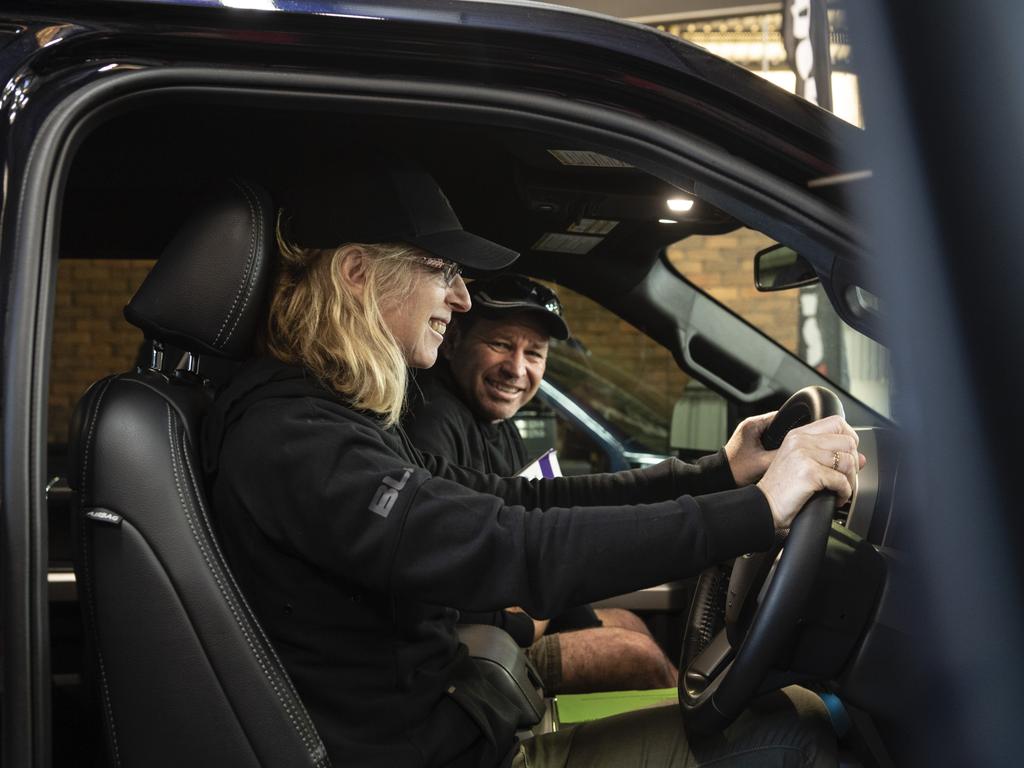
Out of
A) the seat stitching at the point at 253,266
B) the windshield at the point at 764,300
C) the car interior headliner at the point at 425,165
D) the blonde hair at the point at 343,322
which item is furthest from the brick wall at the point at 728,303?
the seat stitching at the point at 253,266

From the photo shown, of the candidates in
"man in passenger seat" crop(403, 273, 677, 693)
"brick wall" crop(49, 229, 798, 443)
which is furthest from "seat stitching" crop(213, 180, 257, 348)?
"brick wall" crop(49, 229, 798, 443)

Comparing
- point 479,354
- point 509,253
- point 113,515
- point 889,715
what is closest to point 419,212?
point 509,253

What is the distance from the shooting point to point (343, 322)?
1.39 metres

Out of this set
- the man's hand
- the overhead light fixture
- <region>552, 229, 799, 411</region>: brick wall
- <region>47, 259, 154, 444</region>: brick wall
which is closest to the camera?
the man's hand

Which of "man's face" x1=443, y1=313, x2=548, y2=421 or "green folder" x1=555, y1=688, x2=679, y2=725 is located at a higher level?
"man's face" x1=443, y1=313, x2=548, y2=421

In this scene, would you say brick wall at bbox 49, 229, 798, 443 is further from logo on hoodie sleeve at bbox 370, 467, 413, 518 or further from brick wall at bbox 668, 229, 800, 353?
logo on hoodie sleeve at bbox 370, 467, 413, 518

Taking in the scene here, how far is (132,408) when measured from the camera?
1.25 metres

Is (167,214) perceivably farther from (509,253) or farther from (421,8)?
(421,8)

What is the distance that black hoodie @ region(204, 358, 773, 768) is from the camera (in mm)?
1170

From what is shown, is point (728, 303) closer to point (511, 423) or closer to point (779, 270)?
point (511, 423)

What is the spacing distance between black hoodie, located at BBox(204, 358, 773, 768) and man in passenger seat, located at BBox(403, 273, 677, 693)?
768 mm

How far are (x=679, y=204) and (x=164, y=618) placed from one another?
1.20 m

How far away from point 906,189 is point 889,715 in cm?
63

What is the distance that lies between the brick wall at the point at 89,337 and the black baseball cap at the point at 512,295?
4.44 metres
